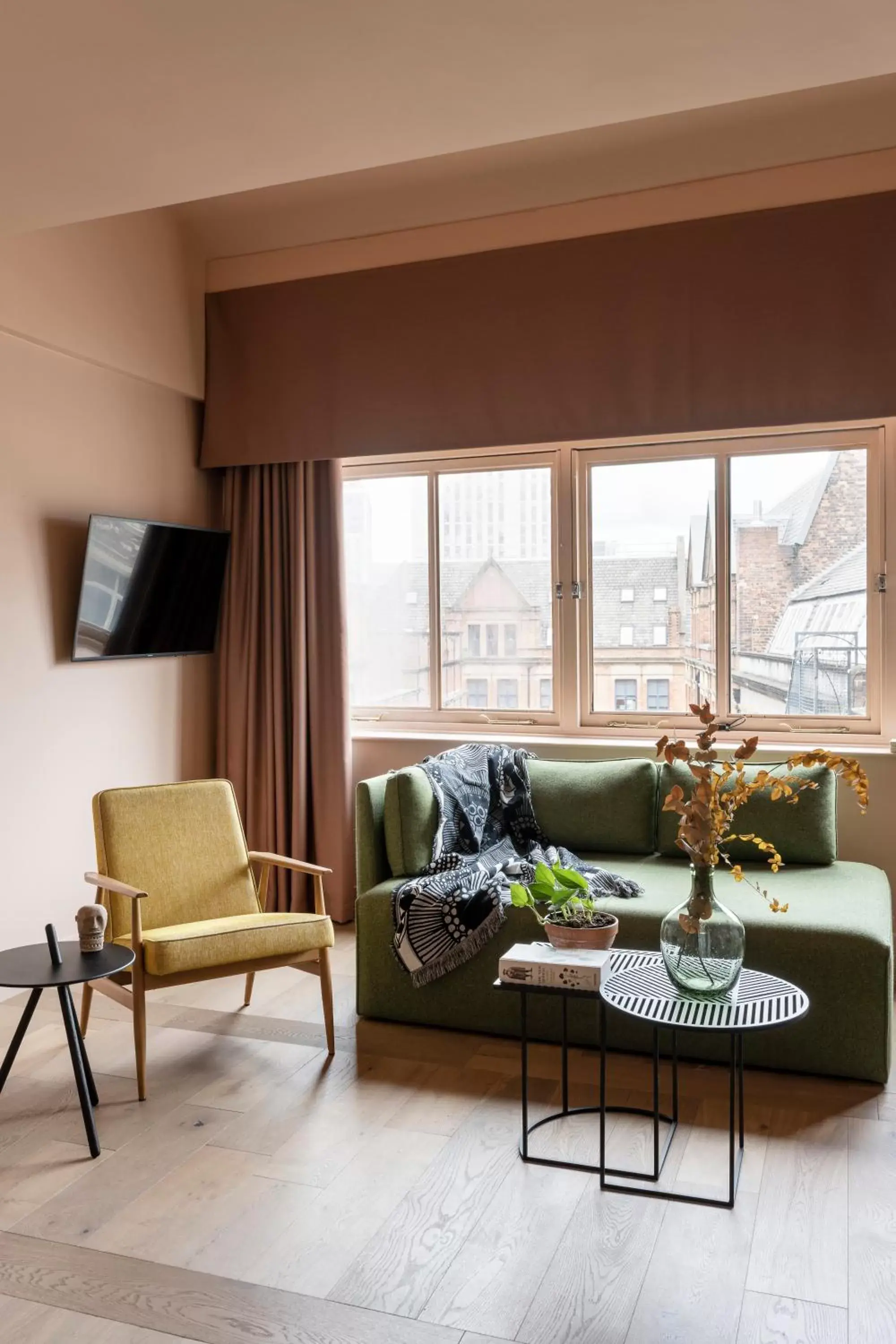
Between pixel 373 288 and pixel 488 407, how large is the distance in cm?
78

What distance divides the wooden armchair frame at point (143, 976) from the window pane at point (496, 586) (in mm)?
1678

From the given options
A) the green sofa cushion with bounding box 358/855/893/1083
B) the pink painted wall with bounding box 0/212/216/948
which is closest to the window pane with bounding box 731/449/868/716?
the green sofa cushion with bounding box 358/855/893/1083

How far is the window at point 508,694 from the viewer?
5.00 meters

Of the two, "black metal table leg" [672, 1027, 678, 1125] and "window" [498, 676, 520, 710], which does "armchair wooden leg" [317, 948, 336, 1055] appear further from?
"window" [498, 676, 520, 710]

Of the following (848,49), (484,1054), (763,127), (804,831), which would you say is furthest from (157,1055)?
(763,127)

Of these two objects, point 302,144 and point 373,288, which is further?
point 373,288

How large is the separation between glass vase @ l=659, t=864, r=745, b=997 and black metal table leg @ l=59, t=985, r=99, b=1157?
1.54m

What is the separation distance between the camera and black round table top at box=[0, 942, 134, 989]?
2736 millimetres

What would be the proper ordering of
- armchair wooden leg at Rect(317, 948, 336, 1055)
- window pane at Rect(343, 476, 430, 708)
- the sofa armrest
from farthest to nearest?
window pane at Rect(343, 476, 430, 708), the sofa armrest, armchair wooden leg at Rect(317, 948, 336, 1055)

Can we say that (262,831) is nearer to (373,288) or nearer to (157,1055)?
(157,1055)

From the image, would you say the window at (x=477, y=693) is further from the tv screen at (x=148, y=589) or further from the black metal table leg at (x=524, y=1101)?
the black metal table leg at (x=524, y=1101)

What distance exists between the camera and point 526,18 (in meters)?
2.13

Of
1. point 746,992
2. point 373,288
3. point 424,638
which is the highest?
point 373,288

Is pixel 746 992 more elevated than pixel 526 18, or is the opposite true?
pixel 526 18
